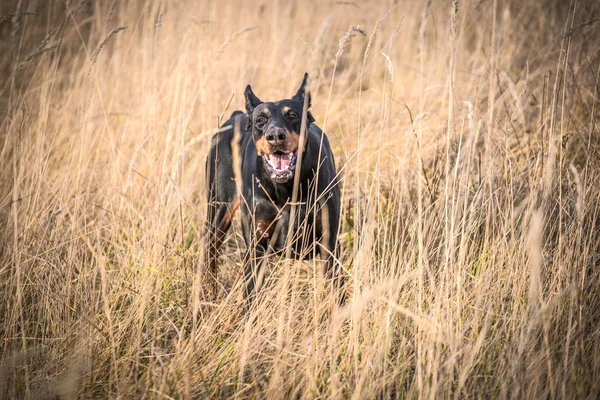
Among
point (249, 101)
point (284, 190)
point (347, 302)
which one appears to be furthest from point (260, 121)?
point (347, 302)

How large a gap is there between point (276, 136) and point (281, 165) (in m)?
0.20

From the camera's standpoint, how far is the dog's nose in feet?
9.90

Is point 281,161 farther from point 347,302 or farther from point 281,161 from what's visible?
point 347,302

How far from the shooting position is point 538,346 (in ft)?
7.95

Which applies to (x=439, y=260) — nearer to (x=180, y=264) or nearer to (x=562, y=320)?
(x=562, y=320)

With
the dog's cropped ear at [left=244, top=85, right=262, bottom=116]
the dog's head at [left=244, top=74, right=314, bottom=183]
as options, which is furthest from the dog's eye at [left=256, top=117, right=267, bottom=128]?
the dog's cropped ear at [left=244, top=85, right=262, bottom=116]

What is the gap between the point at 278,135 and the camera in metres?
3.02

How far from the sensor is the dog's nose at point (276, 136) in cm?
302

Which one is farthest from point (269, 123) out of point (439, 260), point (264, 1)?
point (264, 1)

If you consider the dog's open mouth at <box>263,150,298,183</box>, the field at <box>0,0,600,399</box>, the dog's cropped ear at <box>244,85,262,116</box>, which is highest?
the dog's cropped ear at <box>244,85,262,116</box>

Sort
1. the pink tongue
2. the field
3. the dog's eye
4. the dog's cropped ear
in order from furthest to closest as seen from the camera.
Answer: the dog's cropped ear → the dog's eye → the pink tongue → the field

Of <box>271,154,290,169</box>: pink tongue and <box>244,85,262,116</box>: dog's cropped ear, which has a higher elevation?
<box>244,85,262,116</box>: dog's cropped ear

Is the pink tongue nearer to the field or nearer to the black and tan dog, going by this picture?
the black and tan dog

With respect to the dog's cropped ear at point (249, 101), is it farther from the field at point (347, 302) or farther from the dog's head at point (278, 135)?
the field at point (347, 302)
